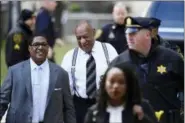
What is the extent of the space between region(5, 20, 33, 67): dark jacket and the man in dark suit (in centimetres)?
322

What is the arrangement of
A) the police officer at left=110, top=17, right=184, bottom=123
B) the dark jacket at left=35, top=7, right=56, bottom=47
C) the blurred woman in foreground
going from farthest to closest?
the dark jacket at left=35, top=7, right=56, bottom=47 → the police officer at left=110, top=17, right=184, bottom=123 → the blurred woman in foreground

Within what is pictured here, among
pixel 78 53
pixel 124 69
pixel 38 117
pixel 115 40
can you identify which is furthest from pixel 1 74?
pixel 124 69

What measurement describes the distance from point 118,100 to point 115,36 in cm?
649

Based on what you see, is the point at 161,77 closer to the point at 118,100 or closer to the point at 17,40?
the point at 118,100

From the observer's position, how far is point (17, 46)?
469 inches

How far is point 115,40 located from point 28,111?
4291mm

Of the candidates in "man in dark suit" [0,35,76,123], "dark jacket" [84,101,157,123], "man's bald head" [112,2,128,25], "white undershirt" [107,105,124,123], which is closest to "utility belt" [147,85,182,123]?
"man in dark suit" [0,35,76,123]

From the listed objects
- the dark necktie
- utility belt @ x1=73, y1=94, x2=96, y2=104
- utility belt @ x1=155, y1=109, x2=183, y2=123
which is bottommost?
utility belt @ x1=73, y1=94, x2=96, y2=104

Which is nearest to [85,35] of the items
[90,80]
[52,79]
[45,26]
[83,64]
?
[83,64]

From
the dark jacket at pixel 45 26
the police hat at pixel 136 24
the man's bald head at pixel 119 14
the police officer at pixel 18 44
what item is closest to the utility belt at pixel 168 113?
the police hat at pixel 136 24

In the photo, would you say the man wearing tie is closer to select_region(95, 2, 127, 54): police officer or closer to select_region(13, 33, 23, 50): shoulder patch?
select_region(13, 33, 23, 50): shoulder patch

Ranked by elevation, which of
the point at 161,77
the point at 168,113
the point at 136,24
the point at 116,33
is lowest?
the point at 168,113

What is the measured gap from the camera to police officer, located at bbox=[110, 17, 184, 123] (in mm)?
8078

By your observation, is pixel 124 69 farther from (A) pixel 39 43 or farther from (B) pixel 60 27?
(B) pixel 60 27
